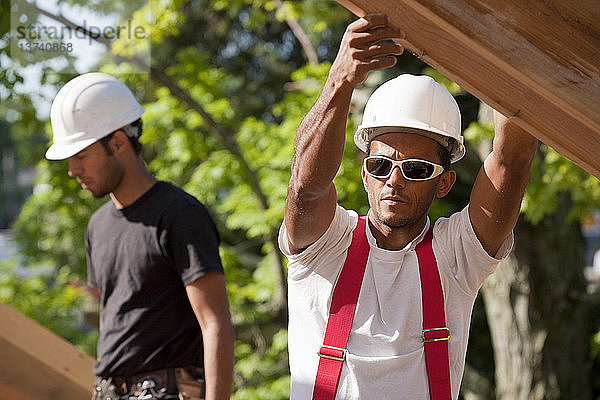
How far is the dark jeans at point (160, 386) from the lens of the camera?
2.67 meters

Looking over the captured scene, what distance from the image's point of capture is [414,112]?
6.81ft

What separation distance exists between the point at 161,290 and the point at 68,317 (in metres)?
7.52

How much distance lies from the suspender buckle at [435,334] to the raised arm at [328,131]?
37cm

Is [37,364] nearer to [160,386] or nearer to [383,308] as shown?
[160,386]

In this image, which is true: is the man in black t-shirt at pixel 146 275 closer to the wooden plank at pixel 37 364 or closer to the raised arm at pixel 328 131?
the wooden plank at pixel 37 364

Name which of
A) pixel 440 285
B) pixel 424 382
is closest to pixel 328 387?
pixel 424 382

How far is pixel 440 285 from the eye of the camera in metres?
2.04

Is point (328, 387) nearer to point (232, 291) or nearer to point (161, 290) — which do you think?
point (161, 290)

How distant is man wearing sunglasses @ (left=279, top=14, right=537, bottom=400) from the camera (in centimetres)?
197

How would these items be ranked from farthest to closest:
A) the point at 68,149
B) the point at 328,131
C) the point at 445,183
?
the point at 68,149 < the point at 445,183 < the point at 328,131

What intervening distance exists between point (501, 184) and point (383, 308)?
0.43 meters

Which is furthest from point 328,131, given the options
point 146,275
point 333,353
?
point 146,275

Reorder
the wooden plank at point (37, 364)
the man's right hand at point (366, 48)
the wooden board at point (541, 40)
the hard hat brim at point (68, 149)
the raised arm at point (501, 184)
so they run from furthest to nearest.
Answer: the wooden plank at point (37, 364), the hard hat brim at point (68, 149), the raised arm at point (501, 184), the man's right hand at point (366, 48), the wooden board at point (541, 40)

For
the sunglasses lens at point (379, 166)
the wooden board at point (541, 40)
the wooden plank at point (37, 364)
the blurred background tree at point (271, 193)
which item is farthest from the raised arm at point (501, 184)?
the blurred background tree at point (271, 193)
